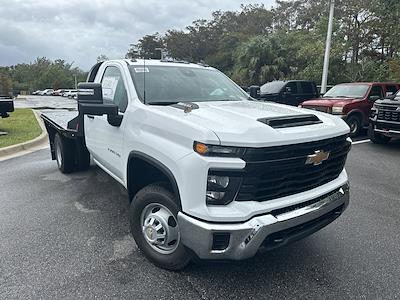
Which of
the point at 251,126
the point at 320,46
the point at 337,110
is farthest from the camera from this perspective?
the point at 320,46

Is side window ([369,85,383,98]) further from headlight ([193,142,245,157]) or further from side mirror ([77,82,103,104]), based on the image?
headlight ([193,142,245,157])

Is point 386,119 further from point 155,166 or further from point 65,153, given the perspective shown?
point 155,166

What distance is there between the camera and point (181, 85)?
3973 mm

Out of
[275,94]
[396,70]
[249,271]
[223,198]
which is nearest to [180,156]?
[223,198]

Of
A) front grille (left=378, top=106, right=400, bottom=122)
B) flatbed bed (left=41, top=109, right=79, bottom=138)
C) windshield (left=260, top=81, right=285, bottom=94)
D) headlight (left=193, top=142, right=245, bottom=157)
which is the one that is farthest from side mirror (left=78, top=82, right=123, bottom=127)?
windshield (left=260, top=81, right=285, bottom=94)

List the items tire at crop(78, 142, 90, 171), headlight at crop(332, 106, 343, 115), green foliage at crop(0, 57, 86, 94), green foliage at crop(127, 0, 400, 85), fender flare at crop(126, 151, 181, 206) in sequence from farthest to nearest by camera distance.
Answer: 1. green foliage at crop(0, 57, 86, 94)
2. green foliage at crop(127, 0, 400, 85)
3. headlight at crop(332, 106, 343, 115)
4. tire at crop(78, 142, 90, 171)
5. fender flare at crop(126, 151, 181, 206)

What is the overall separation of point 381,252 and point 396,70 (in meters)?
15.2

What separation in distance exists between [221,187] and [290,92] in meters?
12.2

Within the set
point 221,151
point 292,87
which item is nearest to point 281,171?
point 221,151

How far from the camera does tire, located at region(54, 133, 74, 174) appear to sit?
5762mm

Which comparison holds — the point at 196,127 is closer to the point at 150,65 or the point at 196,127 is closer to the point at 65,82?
the point at 150,65

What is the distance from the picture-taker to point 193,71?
4.38m

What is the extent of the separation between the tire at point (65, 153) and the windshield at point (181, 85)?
2.51 m

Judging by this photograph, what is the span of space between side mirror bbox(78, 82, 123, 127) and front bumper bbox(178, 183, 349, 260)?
1336 millimetres
